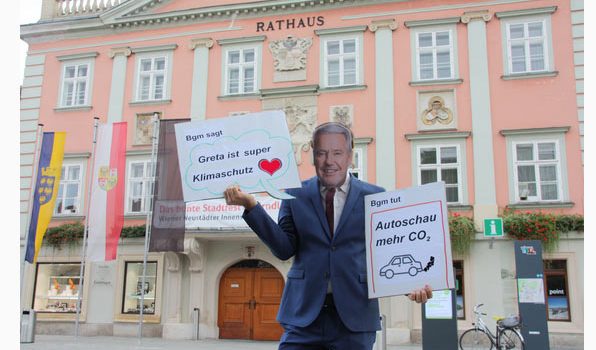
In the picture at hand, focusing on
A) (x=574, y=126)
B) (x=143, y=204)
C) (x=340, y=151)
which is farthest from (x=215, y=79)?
(x=340, y=151)

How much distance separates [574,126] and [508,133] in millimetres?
1636

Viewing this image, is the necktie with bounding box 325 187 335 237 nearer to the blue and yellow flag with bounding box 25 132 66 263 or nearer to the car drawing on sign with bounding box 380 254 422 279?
the car drawing on sign with bounding box 380 254 422 279

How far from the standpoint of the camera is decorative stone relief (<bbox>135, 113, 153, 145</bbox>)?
1814cm

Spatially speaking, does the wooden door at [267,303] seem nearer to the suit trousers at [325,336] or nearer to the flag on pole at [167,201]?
the flag on pole at [167,201]

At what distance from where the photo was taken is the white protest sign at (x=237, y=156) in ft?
10.6

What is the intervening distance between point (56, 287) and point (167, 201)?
5252 mm

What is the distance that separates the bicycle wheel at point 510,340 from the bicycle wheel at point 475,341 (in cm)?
113

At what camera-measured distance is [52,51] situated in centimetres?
1961

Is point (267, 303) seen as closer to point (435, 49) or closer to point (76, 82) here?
point (435, 49)

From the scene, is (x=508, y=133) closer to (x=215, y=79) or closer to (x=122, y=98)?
(x=215, y=79)

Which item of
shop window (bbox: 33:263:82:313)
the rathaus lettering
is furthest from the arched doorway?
the rathaus lettering

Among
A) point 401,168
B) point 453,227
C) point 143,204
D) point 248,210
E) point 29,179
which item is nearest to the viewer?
point 248,210

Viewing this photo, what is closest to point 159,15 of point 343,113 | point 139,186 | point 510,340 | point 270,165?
point 139,186

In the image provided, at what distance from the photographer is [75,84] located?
63.1 feet
